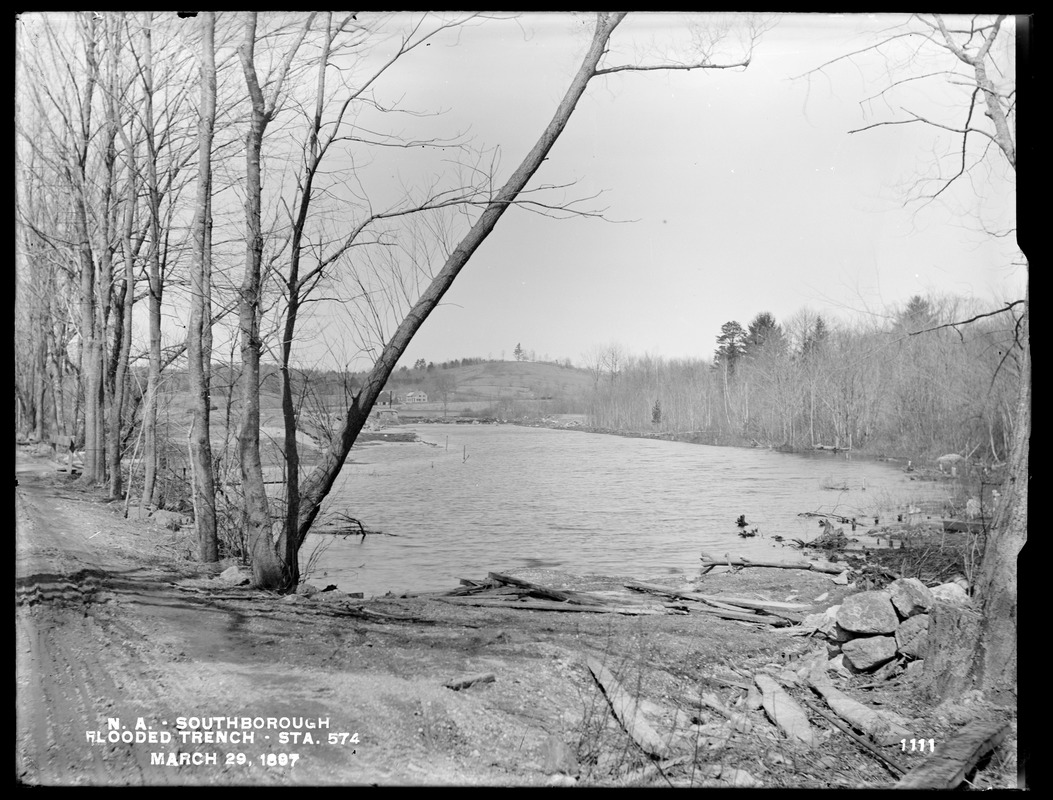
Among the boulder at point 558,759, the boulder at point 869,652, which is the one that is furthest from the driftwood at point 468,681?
the boulder at point 869,652

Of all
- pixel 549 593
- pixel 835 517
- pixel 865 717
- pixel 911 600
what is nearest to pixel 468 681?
pixel 549 593

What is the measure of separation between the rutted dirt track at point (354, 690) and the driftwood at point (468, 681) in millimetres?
49

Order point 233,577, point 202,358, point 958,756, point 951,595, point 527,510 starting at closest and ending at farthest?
point 958,756 → point 951,595 → point 233,577 → point 527,510 → point 202,358

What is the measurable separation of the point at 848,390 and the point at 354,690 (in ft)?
19.4

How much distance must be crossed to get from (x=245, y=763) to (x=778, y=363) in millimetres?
5902

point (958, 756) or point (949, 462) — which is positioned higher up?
point (949, 462)

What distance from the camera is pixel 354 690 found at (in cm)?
376

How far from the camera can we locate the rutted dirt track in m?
3.40

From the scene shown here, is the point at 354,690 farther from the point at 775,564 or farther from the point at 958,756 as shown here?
the point at 775,564

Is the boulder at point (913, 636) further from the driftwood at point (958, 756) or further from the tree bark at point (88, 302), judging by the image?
the tree bark at point (88, 302)

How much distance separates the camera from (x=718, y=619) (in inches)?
227

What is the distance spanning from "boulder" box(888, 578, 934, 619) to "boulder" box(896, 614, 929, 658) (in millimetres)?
63

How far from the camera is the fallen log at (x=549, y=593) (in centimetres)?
593

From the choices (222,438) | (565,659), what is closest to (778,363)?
(565,659)
